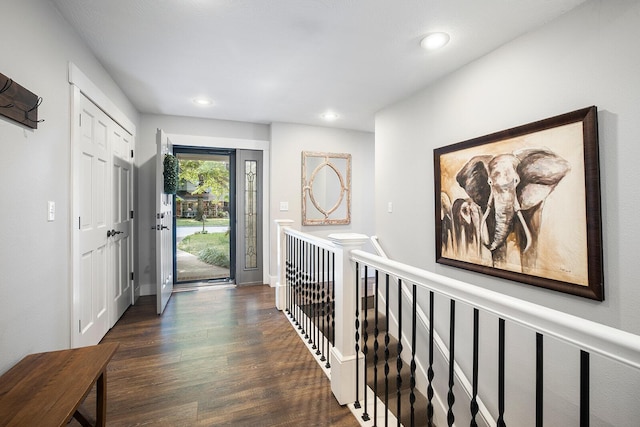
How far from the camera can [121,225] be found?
3127 millimetres

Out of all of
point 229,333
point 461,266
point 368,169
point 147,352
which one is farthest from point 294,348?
point 368,169

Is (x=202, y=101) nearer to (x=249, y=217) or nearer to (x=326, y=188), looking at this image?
(x=249, y=217)

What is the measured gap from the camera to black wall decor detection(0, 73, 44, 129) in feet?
4.36

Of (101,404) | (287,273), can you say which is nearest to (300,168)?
(287,273)

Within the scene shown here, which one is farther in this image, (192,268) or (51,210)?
(192,268)

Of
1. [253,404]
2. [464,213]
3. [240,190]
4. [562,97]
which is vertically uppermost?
[562,97]

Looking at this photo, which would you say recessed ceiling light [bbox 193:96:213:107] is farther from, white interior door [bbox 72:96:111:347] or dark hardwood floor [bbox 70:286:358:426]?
dark hardwood floor [bbox 70:286:358:426]

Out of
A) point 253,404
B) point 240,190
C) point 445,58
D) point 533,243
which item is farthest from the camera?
point 240,190

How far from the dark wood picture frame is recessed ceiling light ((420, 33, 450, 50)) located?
79cm

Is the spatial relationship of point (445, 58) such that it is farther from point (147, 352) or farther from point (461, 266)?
point (147, 352)

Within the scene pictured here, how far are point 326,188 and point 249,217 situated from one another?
1258 mm

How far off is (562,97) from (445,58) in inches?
35.4

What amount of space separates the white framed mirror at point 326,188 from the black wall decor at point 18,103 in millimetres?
3012

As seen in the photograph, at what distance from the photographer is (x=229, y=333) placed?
2.71 metres
